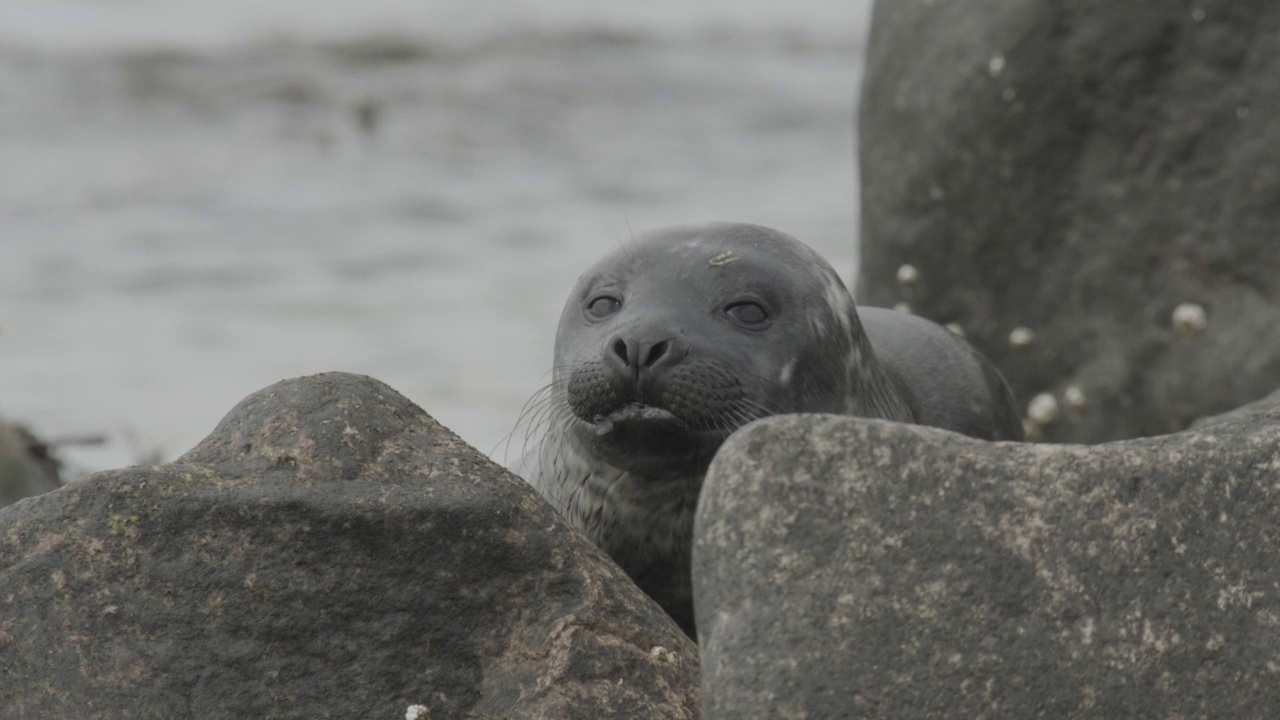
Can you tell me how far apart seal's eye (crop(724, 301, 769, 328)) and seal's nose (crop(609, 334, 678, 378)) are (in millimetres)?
299

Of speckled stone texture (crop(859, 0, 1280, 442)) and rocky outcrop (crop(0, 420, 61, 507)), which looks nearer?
rocky outcrop (crop(0, 420, 61, 507))

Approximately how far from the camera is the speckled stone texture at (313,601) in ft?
10.6

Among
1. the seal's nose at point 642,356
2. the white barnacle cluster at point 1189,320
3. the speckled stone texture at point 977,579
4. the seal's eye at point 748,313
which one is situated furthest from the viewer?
the white barnacle cluster at point 1189,320

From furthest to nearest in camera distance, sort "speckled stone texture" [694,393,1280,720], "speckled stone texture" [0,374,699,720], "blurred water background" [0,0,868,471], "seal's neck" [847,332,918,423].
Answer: "blurred water background" [0,0,868,471] < "seal's neck" [847,332,918,423] < "speckled stone texture" [0,374,699,720] < "speckled stone texture" [694,393,1280,720]

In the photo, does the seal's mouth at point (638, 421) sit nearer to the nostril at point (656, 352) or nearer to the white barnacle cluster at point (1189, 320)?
the nostril at point (656, 352)

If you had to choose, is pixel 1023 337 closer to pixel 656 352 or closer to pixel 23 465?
pixel 656 352

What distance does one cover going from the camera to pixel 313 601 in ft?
10.9

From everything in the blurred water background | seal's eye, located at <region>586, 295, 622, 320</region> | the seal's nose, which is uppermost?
the seal's nose

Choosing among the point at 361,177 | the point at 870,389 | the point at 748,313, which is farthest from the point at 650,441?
the point at 361,177

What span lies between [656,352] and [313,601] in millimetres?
1104

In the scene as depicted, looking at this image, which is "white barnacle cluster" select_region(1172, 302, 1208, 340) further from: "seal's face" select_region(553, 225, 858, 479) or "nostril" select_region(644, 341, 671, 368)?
"nostril" select_region(644, 341, 671, 368)

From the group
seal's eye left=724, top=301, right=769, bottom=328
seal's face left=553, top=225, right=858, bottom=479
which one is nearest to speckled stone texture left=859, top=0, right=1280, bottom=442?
seal's face left=553, top=225, right=858, bottom=479

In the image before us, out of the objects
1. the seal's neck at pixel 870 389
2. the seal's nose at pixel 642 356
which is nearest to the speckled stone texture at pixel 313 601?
the seal's nose at pixel 642 356

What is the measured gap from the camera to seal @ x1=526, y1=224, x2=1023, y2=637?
4133 millimetres
